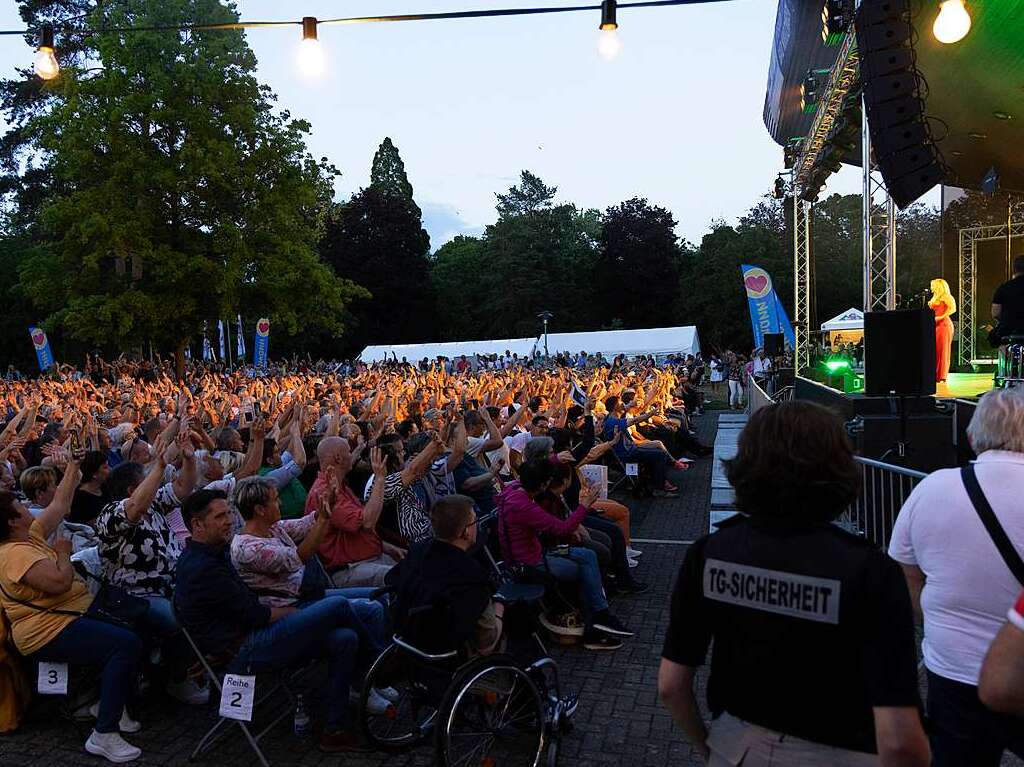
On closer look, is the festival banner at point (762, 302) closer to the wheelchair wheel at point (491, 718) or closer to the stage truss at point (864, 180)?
the stage truss at point (864, 180)

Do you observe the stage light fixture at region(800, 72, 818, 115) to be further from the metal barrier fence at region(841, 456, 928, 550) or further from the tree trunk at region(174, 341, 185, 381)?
the tree trunk at region(174, 341, 185, 381)

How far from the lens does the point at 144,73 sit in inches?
907

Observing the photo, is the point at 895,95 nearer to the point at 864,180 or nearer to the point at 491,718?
the point at 864,180

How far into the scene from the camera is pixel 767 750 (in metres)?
1.66

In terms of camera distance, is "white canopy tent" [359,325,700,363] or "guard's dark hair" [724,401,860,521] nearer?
"guard's dark hair" [724,401,860,521]

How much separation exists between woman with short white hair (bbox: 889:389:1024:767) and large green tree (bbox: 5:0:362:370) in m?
22.8

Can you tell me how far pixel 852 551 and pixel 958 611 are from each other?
Answer: 3.03ft

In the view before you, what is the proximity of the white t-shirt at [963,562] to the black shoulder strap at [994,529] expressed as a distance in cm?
1

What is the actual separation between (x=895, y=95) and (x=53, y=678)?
919cm

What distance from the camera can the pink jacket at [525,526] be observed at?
4902 millimetres

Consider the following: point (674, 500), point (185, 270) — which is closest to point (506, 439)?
point (674, 500)

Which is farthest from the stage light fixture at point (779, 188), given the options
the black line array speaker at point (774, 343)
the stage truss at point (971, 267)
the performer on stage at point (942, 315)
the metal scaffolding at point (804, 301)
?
the performer on stage at point (942, 315)

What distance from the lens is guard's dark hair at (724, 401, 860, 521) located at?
1.67 meters

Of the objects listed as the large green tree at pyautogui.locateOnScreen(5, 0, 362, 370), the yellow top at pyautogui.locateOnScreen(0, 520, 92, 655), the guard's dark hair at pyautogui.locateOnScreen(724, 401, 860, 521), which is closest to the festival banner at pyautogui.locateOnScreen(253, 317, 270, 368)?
the large green tree at pyautogui.locateOnScreen(5, 0, 362, 370)
